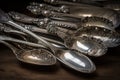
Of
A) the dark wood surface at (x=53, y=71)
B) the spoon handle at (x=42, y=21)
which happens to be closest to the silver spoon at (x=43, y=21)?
the spoon handle at (x=42, y=21)

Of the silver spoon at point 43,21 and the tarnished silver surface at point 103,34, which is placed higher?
the silver spoon at point 43,21

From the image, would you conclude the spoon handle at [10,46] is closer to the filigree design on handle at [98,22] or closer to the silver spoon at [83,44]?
the silver spoon at [83,44]

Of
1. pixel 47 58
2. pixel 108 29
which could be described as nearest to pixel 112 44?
pixel 108 29

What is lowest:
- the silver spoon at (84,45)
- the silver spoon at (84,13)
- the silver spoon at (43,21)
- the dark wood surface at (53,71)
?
the dark wood surface at (53,71)

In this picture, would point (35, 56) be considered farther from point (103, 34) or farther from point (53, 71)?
point (103, 34)

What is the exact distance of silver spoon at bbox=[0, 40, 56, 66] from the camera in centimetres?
50

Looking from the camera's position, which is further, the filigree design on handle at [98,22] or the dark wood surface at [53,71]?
the filigree design on handle at [98,22]

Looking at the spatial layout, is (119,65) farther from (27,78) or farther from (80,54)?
(27,78)

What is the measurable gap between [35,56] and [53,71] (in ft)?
0.16

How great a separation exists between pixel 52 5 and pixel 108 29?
0.24 metres

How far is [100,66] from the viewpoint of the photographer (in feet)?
1.69

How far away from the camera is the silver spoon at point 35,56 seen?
502mm

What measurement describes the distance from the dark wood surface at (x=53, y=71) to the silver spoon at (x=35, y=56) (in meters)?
0.01

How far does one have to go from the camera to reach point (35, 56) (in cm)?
51
